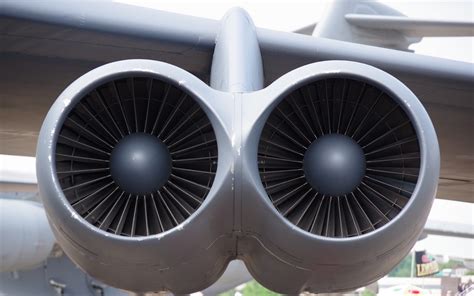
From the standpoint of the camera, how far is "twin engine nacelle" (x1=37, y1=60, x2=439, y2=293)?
10.3 feet

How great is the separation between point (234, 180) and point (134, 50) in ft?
5.15

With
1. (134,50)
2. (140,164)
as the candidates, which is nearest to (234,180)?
(140,164)

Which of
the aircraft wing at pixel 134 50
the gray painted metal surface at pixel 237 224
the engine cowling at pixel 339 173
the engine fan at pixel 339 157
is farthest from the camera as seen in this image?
the aircraft wing at pixel 134 50

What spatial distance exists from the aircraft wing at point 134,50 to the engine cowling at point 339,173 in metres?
1.06

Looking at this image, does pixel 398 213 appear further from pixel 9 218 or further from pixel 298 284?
pixel 9 218

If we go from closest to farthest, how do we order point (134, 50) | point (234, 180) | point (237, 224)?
point (234, 180) → point (237, 224) → point (134, 50)

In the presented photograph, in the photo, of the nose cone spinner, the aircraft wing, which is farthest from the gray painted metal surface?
the aircraft wing

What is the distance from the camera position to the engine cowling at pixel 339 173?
318cm

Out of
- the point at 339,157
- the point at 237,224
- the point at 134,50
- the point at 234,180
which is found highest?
the point at 134,50

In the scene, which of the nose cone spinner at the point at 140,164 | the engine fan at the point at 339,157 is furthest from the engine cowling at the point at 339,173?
the nose cone spinner at the point at 140,164

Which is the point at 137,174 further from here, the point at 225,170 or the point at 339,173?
the point at 339,173

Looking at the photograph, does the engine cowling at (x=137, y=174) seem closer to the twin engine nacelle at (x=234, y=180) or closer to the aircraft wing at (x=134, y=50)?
the twin engine nacelle at (x=234, y=180)

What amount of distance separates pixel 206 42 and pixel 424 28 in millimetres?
3947

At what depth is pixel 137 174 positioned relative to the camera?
3.23m
